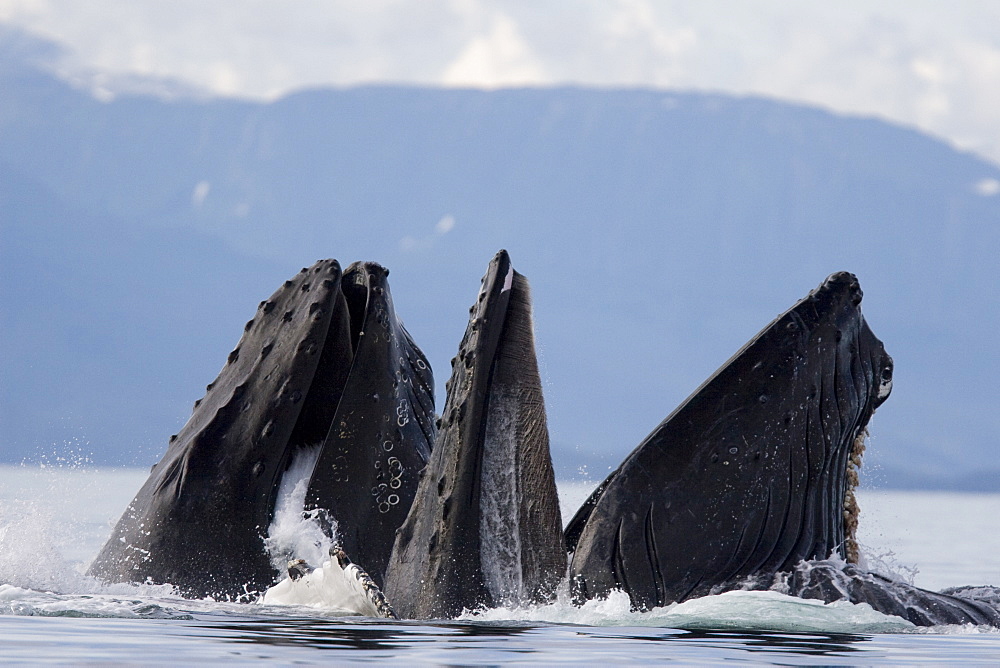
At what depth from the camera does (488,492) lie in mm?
6438

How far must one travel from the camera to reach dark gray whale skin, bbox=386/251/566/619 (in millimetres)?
6324

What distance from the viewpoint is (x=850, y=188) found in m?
150

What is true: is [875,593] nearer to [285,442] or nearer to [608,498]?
[608,498]

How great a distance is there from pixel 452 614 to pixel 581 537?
67 cm

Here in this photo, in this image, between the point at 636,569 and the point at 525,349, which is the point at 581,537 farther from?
the point at 525,349

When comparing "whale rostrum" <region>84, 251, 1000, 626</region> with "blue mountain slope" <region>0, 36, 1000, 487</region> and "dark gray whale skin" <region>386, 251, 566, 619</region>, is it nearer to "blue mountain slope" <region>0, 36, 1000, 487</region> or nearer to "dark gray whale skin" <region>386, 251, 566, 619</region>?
"dark gray whale skin" <region>386, 251, 566, 619</region>

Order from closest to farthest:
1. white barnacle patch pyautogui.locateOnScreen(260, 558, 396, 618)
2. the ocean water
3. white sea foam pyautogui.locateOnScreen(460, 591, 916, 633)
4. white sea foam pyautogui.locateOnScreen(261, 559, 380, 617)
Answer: the ocean water
white sea foam pyautogui.locateOnScreen(460, 591, 916, 633)
white barnacle patch pyautogui.locateOnScreen(260, 558, 396, 618)
white sea foam pyautogui.locateOnScreen(261, 559, 380, 617)

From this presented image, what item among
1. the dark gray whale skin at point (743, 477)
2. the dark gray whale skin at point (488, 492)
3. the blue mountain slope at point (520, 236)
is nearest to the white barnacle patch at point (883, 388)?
the dark gray whale skin at point (743, 477)

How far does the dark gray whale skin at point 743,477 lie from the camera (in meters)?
6.30

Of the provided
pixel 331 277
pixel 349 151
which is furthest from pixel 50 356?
pixel 331 277

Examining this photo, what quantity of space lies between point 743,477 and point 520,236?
474 feet

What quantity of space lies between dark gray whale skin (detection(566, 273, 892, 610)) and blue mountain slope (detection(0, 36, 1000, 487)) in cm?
11433

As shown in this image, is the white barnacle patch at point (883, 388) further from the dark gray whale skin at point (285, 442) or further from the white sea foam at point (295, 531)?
the white sea foam at point (295, 531)

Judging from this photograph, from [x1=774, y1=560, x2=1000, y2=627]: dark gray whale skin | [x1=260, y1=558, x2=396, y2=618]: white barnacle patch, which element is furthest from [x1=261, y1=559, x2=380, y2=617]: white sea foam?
[x1=774, y1=560, x2=1000, y2=627]: dark gray whale skin
